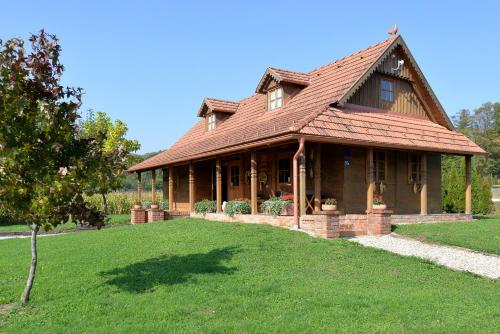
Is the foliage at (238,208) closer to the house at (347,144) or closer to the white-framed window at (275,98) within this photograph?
the house at (347,144)

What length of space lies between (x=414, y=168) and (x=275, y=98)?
6.06 m

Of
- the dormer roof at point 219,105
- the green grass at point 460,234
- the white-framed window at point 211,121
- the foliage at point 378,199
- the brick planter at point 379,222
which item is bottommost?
the green grass at point 460,234

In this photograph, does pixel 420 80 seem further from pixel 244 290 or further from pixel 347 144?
pixel 244 290

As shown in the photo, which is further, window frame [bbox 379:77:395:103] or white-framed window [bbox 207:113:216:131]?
white-framed window [bbox 207:113:216:131]

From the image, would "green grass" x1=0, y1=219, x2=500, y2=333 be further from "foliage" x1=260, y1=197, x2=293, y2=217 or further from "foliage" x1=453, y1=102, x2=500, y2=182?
"foliage" x1=453, y1=102, x2=500, y2=182

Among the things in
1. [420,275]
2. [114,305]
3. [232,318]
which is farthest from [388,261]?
[114,305]

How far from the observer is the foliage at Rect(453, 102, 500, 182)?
64.1 metres

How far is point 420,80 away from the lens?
17.6m

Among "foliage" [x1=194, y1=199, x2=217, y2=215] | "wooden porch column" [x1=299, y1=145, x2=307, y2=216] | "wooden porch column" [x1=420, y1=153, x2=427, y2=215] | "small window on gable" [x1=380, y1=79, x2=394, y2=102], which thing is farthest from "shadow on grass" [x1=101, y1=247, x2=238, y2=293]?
"small window on gable" [x1=380, y1=79, x2=394, y2=102]

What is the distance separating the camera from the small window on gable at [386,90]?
17.0m

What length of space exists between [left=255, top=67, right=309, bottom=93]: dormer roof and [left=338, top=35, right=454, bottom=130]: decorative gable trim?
3.04m

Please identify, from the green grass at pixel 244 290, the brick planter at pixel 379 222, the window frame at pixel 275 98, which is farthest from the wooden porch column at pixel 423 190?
the green grass at pixel 244 290

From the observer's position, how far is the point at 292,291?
702 centimetres

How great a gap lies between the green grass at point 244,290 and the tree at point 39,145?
49.6 inches
